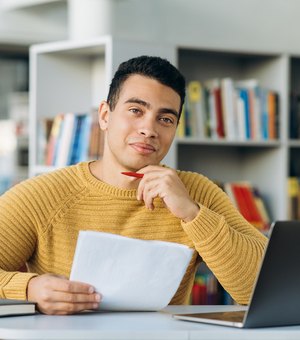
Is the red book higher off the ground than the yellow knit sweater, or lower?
higher

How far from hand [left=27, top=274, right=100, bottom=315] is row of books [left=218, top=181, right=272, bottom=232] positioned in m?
2.86

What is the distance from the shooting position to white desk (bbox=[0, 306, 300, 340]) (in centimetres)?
150

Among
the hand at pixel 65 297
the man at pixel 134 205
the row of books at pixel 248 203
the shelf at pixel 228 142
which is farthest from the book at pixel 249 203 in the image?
the hand at pixel 65 297

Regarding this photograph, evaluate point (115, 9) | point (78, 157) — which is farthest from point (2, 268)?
point (115, 9)

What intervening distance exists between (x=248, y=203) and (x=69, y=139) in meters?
1.04

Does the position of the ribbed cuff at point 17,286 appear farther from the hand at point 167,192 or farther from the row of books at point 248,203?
the row of books at point 248,203

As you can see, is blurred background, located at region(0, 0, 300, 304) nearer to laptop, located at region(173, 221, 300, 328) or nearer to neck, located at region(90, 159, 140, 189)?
neck, located at region(90, 159, 140, 189)

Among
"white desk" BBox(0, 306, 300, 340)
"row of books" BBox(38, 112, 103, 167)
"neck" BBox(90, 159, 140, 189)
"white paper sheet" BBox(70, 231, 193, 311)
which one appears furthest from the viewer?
"row of books" BBox(38, 112, 103, 167)

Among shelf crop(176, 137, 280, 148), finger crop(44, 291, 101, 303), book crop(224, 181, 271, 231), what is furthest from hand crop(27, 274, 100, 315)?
book crop(224, 181, 271, 231)

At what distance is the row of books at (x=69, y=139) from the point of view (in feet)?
13.5

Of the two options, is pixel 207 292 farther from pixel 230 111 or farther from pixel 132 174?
pixel 132 174

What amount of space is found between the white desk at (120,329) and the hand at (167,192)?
32cm

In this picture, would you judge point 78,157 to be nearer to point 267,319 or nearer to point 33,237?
point 33,237

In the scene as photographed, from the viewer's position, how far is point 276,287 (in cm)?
162
